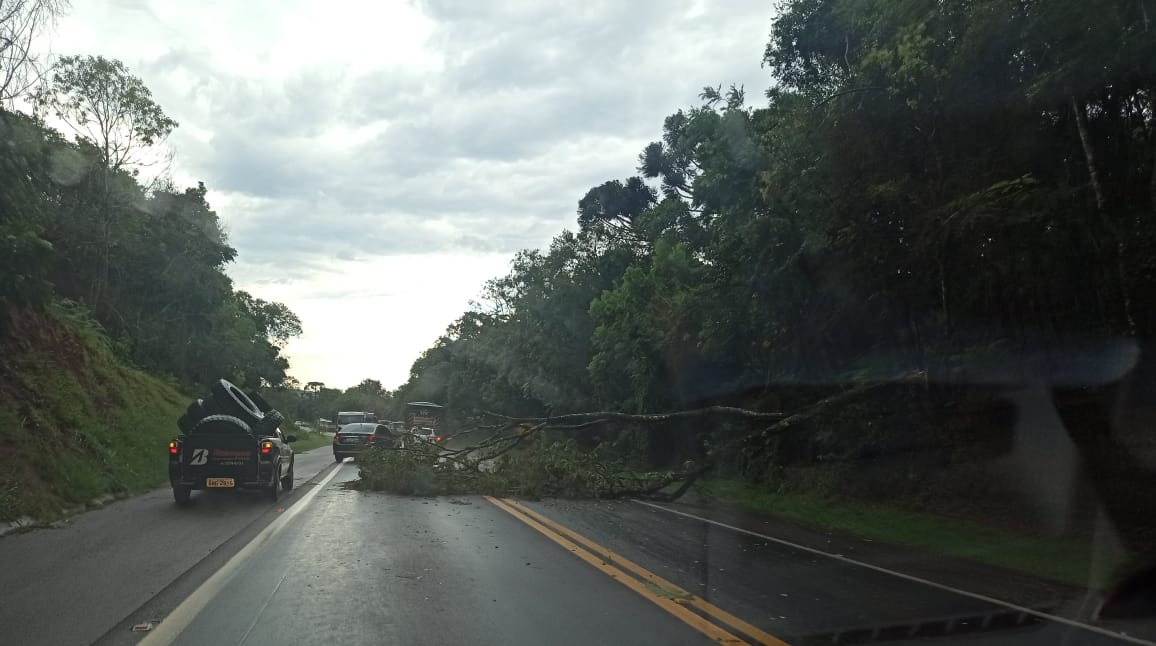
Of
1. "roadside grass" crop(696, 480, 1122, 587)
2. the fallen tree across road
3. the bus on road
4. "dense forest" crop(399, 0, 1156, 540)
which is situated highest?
"dense forest" crop(399, 0, 1156, 540)

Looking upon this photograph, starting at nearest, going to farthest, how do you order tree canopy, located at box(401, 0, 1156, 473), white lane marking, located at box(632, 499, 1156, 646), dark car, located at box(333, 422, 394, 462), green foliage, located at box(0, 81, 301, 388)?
white lane marking, located at box(632, 499, 1156, 646) → tree canopy, located at box(401, 0, 1156, 473) → dark car, located at box(333, 422, 394, 462) → green foliage, located at box(0, 81, 301, 388)

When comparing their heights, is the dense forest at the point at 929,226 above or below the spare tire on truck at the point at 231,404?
above

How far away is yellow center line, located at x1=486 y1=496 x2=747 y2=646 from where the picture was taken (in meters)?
6.36

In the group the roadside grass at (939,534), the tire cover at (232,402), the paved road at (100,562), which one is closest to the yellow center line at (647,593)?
the paved road at (100,562)

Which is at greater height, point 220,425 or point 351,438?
point 220,425

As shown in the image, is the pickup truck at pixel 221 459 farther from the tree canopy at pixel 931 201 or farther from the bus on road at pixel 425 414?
the bus on road at pixel 425 414

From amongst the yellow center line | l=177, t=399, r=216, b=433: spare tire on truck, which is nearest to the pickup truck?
l=177, t=399, r=216, b=433: spare tire on truck

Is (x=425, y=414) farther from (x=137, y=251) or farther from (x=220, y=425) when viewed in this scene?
(x=220, y=425)

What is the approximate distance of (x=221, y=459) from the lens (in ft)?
50.5

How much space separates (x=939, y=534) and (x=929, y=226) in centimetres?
451

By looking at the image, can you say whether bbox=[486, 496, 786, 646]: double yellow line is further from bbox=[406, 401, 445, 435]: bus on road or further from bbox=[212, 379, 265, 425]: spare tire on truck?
bbox=[406, 401, 445, 435]: bus on road

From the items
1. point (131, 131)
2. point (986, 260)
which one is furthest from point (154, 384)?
point (986, 260)

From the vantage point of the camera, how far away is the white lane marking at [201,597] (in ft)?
20.1

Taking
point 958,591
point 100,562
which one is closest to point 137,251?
point 100,562
